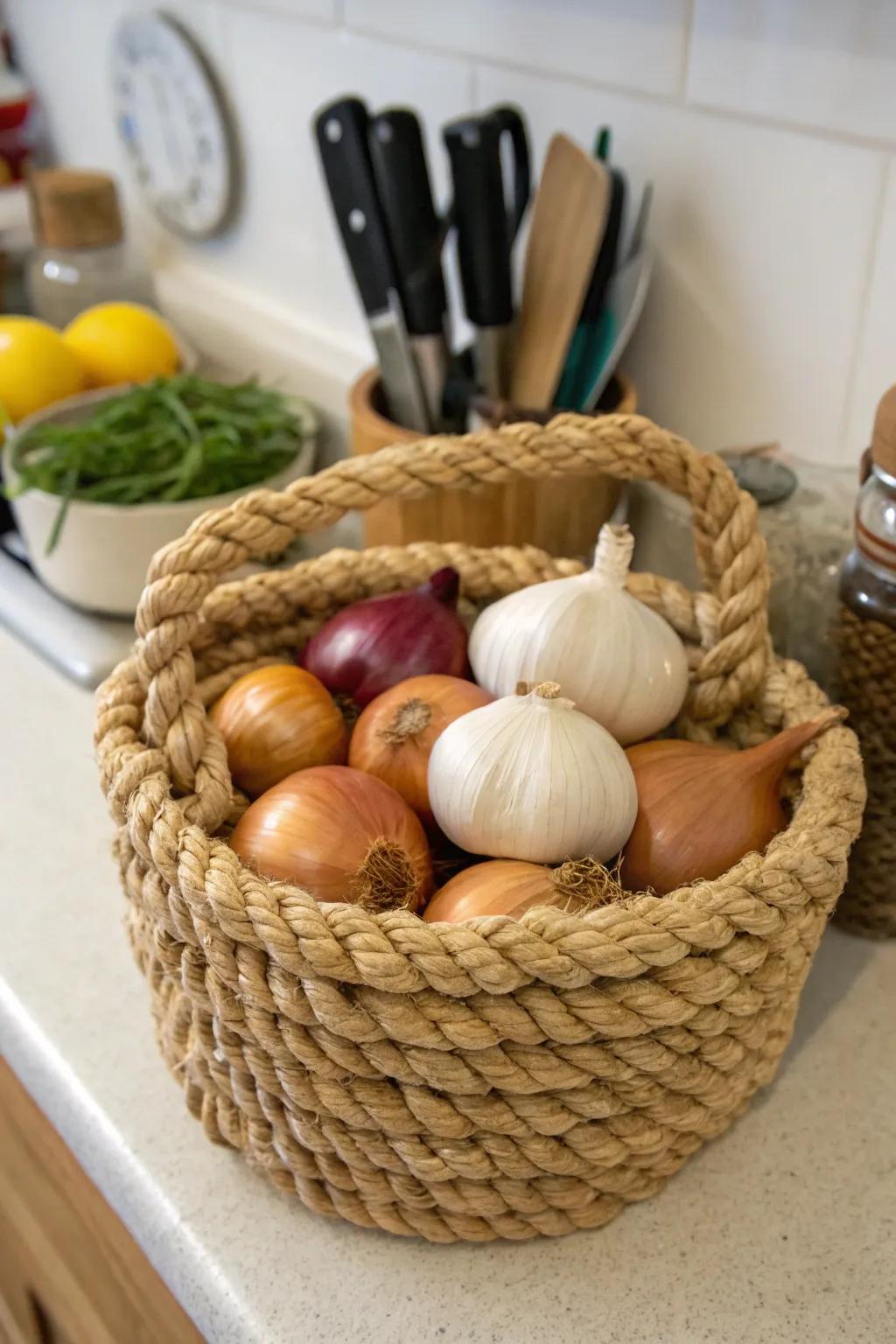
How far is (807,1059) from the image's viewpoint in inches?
21.7

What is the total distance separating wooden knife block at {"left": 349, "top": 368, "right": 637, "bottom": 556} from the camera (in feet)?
2.34

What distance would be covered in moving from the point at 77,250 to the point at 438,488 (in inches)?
30.0

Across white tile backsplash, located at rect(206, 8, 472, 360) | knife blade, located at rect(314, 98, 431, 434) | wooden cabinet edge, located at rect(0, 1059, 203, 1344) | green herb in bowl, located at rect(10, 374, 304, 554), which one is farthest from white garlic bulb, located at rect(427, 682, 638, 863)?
white tile backsplash, located at rect(206, 8, 472, 360)

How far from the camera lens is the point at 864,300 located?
2.15 feet

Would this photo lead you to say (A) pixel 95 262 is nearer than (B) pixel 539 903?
No

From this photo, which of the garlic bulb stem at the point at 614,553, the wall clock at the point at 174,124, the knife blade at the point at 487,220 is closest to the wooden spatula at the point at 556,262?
Answer: the knife blade at the point at 487,220

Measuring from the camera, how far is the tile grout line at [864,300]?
62 centimetres

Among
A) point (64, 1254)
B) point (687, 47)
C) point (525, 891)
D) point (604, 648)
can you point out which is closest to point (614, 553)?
point (604, 648)

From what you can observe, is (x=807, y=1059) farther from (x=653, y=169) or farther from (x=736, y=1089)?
(x=653, y=169)

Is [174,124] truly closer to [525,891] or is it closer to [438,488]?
[438,488]

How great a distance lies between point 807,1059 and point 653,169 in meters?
0.55

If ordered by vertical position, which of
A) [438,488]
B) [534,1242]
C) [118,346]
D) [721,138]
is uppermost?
[721,138]

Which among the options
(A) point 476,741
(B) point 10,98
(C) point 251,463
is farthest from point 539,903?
(B) point 10,98

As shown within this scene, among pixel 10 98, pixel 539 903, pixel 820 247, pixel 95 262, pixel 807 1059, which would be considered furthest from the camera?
pixel 10 98
